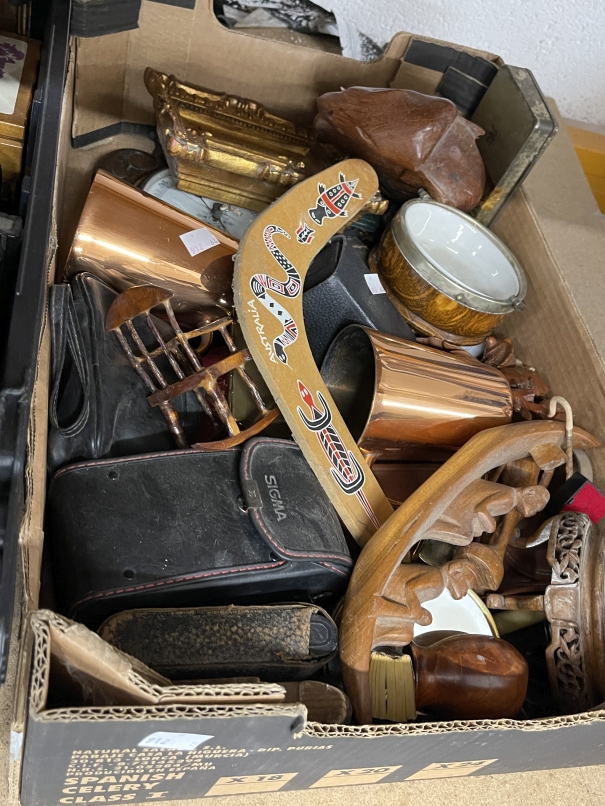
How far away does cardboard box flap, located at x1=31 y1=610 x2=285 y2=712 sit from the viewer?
0.47 metres

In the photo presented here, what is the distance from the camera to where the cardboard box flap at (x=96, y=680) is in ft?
1.53

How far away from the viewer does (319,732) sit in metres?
0.56

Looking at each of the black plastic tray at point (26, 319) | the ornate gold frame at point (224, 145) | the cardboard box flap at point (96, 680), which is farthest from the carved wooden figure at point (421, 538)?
the ornate gold frame at point (224, 145)

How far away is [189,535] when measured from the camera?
0.69 meters

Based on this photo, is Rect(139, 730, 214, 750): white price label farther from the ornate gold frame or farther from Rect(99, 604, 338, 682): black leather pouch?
the ornate gold frame

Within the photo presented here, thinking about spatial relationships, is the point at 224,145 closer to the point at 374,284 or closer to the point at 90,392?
the point at 374,284

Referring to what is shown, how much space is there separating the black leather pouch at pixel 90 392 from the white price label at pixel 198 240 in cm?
14

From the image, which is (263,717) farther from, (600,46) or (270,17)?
(600,46)

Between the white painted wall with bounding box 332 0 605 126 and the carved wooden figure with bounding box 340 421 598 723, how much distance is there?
3.20 feet

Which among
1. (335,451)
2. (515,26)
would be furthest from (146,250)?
(515,26)

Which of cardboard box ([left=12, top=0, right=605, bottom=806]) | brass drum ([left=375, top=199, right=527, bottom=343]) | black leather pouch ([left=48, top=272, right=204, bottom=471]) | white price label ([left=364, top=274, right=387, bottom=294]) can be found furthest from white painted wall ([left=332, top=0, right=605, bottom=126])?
black leather pouch ([left=48, top=272, right=204, bottom=471])

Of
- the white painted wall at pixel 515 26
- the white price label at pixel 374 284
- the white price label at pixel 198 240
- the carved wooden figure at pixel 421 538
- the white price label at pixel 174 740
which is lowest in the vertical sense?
the white price label at pixel 174 740

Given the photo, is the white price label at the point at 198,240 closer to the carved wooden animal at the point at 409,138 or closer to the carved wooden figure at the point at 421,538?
the carved wooden animal at the point at 409,138

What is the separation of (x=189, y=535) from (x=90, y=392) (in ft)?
0.59
